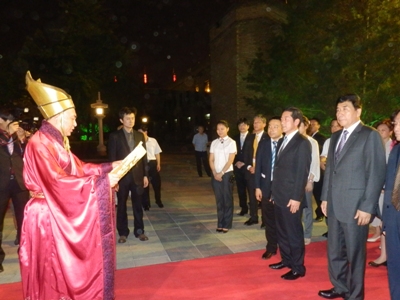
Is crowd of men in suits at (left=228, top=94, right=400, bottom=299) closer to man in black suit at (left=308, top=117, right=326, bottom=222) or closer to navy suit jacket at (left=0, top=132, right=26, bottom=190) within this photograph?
man in black suit at (left=308, top=117, right=326, bottom=222)

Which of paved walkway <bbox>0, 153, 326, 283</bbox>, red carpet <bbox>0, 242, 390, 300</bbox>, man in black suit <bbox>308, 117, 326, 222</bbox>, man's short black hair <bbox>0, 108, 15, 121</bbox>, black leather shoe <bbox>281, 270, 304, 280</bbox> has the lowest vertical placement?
paved walkway <bbox>0, 153, 326, 283</bbox>

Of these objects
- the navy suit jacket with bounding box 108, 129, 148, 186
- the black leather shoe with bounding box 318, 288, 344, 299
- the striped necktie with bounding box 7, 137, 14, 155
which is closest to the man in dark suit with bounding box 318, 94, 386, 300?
the black leather shoe with bounding box 318, 288, 344, 299

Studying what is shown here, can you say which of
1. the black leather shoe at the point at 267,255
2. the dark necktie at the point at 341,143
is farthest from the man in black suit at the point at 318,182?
the dark necktie at the point at 341,143

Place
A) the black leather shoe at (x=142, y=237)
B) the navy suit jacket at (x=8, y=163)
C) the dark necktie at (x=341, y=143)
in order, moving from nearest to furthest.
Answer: the dark necktie at (x=341, y=143) < the navy suit jacket at (x=8, y=163) < the black leather shoe at (x=142, y=237)

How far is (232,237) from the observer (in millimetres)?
6191

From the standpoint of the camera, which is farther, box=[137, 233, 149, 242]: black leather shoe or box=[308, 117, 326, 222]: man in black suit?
box=[308, 117, 326, 222]: man in black suit

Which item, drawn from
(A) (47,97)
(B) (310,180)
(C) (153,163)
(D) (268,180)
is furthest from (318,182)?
(A) (47,97)

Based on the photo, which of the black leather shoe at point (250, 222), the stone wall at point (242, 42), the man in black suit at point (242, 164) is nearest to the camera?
the black leather shoe at point (250, 222)

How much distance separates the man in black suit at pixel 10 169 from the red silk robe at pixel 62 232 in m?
2.07

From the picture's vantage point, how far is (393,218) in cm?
342

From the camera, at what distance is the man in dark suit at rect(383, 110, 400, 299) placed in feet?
11.1

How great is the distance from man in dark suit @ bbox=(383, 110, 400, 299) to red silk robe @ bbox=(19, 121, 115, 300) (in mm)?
2521

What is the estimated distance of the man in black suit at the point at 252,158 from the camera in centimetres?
684

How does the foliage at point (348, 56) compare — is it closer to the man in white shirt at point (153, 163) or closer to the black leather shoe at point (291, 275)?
the man in white shirt at point (153, 163)
